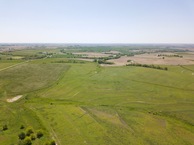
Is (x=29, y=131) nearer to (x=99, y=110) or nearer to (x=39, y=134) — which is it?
(x=39, y=134)

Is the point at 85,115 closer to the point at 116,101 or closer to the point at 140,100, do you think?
the point at 116,101

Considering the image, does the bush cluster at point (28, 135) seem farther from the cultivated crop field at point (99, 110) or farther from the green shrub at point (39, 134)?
the cultivated crop field at point (99, 110)

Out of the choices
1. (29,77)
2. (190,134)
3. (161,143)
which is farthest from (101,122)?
(29,77)

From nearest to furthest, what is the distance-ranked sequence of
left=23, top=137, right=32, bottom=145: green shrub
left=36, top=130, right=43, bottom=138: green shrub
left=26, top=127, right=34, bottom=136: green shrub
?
left=23, top=137, right=32, bottom=145: green shrub < left=36, top=130, right=43, bottom=138: green shrub < left=26, top=127, right=34, bottom=136: green shrub

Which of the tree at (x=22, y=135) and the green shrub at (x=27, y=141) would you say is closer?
the green shrub at (x=27, y=141)

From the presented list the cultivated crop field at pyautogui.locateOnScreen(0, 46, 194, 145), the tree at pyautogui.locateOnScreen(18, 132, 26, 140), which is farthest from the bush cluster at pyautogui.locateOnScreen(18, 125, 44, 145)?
the cultivated crop field at pyautogui.locateOnScreen(0, 46, 194, 145)

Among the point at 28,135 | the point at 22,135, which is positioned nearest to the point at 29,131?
the point at 28,135

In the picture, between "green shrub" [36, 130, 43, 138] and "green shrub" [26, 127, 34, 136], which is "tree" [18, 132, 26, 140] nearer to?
"green shrub" [26, 127, 34, 136]

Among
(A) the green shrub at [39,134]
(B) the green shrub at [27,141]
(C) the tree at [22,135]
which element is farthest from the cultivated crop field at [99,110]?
(B) the green shrub at [27,141]

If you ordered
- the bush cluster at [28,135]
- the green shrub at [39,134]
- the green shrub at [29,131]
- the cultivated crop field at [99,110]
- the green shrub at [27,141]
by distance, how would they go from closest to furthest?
the green shrub at [27,141], the bush cluster at [28,135], the green shrub at [39,134], the cultivated crop field at [99,110], the green shrub at [29,131]
